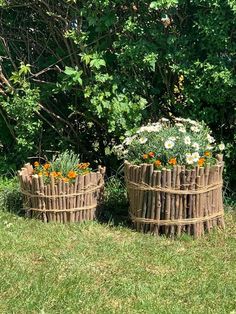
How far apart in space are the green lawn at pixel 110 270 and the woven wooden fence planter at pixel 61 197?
0.12 meters

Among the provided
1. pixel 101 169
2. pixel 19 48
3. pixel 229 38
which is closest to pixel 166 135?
pixel 101 169

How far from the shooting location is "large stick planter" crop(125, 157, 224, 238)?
467 cm

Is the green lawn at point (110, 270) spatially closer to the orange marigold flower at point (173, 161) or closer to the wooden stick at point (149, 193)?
the wooden stick at point (149, 193)

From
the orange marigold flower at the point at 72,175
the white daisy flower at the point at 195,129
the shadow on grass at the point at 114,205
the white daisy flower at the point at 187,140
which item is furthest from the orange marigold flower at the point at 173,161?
the orange marigold flower at the point at 72,175

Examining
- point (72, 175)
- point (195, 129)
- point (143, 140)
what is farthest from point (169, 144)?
point (72, 175)

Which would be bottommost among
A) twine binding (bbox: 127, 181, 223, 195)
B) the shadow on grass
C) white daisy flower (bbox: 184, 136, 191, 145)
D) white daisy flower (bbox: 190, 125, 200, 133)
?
the shadow on grass

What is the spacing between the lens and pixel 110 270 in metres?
4.19

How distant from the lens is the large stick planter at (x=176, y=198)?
467cm

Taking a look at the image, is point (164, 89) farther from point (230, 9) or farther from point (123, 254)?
point (123, 254)

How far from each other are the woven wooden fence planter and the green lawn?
0.12 metres

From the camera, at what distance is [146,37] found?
5.39m

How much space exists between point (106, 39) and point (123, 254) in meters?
2.35

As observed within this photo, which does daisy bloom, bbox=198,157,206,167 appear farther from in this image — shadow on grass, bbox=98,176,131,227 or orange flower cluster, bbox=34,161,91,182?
orange flower cluster, bbox=34,161,91,182

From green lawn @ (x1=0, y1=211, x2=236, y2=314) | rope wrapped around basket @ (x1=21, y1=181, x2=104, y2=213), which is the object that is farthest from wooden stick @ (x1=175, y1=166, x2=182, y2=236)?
rope wrapped around basket @ (x1=21, y1=181, x2=104, y2=213)
